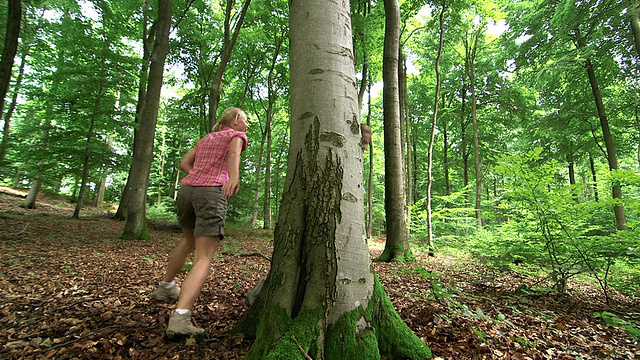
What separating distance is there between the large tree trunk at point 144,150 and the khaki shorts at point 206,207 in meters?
5.54

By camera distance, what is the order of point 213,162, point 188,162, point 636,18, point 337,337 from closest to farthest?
point 337,337 < point 213,162 < point 188,162 < point 636,18

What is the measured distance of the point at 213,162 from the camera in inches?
86.9

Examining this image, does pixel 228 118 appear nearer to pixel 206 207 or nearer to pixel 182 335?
pixel 206 207

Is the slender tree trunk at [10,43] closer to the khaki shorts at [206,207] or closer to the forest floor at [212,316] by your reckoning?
the forest floor at [212,316]

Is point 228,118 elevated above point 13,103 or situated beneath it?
situated beneath

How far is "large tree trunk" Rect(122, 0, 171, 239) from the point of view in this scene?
6.63m

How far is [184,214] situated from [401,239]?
5.02 meters

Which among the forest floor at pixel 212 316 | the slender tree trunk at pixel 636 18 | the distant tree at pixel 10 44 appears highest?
the slender tree trunk at pixel 636 18

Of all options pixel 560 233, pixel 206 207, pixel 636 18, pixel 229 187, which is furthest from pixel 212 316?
pixel 636 18

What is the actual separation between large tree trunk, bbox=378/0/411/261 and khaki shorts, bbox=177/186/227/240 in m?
4.48

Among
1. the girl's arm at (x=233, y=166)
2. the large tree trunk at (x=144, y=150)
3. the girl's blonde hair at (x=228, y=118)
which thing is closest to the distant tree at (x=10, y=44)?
the large tree trunk at (x=144, y=150)

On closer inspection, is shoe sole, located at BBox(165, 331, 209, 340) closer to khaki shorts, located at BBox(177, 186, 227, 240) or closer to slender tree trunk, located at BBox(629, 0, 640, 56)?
khaki shorts, located at BBox(177, 186, 227, 240)

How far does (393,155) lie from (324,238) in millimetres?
4829

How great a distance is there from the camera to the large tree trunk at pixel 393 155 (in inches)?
237
